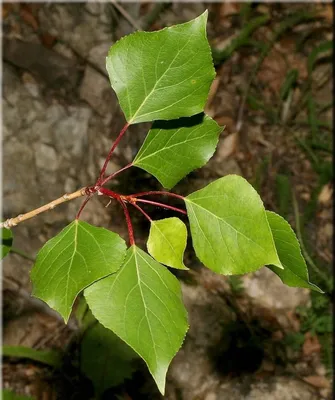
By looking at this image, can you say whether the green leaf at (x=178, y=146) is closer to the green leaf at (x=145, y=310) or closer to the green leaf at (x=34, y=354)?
the green leaf at (x=145, y=310)

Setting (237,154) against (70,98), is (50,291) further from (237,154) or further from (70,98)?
(237,154)

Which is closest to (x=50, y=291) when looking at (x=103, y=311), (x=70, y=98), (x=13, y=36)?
(x=103, y=311)

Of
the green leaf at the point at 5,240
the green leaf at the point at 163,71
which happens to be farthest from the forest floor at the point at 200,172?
the green leaf at the point at 163,71

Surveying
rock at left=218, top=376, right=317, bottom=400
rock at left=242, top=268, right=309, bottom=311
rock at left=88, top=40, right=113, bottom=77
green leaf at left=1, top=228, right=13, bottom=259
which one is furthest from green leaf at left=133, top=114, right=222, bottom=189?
rock at left=88, top=40, right=113, bottom=77

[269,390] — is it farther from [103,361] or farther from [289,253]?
[289,253]

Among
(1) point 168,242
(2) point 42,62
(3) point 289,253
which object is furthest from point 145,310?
(2) point 42,62

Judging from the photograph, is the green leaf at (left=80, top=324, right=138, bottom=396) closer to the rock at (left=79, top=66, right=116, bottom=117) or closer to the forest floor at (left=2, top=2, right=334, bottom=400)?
the forest floor at (left=2, top=2, right=334, bottom=400)
